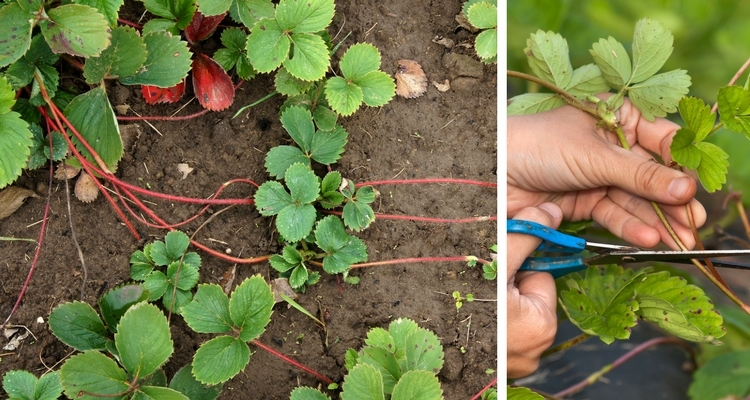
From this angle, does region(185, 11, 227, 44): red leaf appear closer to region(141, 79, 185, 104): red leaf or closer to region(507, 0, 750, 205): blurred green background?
region(141, 79, 185, 104): red leaf

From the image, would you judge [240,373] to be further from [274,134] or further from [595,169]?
[595,169]

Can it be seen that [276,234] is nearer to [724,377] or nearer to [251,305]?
[251,305]

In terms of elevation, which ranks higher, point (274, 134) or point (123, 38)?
point (123, 38)

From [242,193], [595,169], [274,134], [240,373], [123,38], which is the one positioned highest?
[595,169]

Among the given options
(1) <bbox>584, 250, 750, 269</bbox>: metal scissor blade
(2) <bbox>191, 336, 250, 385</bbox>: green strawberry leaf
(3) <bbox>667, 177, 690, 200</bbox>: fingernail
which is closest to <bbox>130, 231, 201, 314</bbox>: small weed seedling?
(2) <bbox>191, 336, 250, 385</bbox>: green strawberry leaf

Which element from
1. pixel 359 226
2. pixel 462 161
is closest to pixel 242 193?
pixel 359 226
